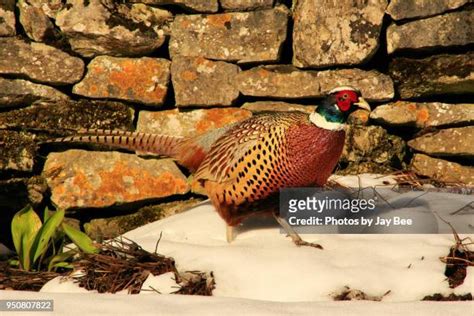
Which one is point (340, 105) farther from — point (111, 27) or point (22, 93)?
point (22, 93)

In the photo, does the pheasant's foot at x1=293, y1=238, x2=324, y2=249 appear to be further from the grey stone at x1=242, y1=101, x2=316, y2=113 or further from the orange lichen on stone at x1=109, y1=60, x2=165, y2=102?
the orange lichen on stone at x1=109, y1=60, x2=165, y2=102

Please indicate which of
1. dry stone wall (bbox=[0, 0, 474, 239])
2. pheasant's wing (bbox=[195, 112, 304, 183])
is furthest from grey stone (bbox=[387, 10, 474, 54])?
pheasant's wing (bbox=[195, 112, 304, 183])

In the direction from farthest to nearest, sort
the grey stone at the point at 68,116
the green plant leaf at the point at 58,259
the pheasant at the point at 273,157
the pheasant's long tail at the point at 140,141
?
the grey stone at the point at 68,116 < the pheasant's long tail at the point at 140,141 < the green plant leaf at the point at 58,259 < the pheasant at the point at 273,157

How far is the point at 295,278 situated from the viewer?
3807 millimetres

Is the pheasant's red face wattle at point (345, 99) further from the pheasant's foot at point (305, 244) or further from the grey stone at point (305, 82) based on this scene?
the grey stone at point (305, 82)

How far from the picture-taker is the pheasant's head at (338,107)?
4289mm

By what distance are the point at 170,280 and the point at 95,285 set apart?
0.41m

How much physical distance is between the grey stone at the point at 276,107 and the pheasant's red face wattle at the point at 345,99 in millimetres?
1177

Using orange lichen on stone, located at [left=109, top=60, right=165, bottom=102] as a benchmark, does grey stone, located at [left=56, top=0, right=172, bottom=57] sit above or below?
above

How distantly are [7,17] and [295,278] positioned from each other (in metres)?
3.05

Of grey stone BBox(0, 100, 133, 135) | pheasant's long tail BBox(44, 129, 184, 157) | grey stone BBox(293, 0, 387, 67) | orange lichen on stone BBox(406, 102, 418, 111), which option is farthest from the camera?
grey stone BBox(0, 100, 133, 135)

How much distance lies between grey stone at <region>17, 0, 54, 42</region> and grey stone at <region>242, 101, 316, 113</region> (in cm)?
159

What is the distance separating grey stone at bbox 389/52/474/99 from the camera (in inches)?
205

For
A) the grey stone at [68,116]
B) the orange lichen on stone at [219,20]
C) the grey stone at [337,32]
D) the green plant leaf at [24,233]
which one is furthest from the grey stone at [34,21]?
the grey stone at [337,32]
